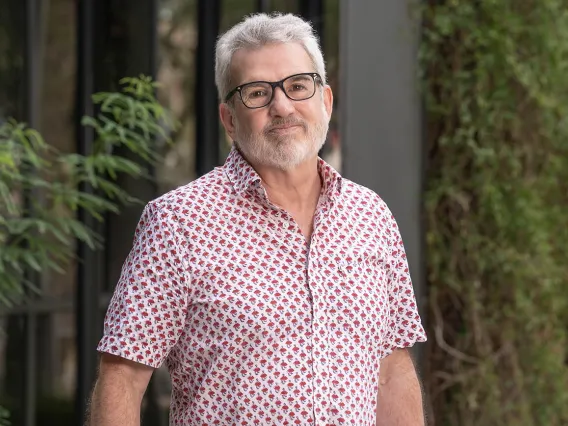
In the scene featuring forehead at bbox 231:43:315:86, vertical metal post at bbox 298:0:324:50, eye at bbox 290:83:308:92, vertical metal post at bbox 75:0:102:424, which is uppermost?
vertical metal post at bbox 298:0:324:50

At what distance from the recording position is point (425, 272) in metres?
5.50

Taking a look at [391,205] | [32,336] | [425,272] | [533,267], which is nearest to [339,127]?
[391,205]

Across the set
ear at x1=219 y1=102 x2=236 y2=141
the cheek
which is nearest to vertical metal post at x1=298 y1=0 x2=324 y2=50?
ear at x1=219 y1=102 x2=236 y2=141

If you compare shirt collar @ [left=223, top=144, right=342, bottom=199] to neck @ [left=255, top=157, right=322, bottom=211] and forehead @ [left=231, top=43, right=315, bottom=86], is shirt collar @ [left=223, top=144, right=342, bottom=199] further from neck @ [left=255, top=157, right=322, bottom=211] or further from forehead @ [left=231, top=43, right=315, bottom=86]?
forehead @ [left=231, top=43, right=315, bottom=86]

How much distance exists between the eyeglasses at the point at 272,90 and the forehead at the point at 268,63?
11 millimetres

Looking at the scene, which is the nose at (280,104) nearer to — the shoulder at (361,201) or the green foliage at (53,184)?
the shoulder at (361,201)

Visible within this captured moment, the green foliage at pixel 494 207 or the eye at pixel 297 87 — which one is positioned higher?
the eye at pixel 297 87

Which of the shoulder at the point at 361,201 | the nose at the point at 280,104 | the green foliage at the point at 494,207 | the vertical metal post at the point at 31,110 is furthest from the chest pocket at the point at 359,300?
the green foliage at the point at 494,207

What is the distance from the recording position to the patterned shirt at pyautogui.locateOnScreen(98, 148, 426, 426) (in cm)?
240

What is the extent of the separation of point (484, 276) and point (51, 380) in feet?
7.44

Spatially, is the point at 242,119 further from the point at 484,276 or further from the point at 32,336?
the point at 484,276

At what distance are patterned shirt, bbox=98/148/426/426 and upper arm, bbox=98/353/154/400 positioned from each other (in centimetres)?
3

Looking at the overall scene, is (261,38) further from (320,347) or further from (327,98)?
(320,347)

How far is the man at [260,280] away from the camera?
7.89 ft
